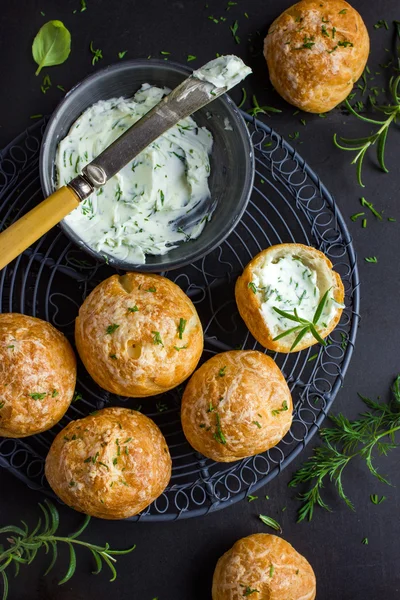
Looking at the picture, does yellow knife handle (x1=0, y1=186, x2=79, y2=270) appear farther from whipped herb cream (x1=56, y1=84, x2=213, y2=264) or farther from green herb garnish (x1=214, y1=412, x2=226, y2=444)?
green herb garnish (x1=214, y1=412, x2=226, y2=444)

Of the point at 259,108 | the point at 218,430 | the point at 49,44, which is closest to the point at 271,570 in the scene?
the point at 218,430

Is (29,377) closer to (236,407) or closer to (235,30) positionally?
(236,407)

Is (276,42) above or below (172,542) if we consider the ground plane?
above

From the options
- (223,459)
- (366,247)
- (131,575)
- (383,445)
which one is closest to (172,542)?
(131,575)

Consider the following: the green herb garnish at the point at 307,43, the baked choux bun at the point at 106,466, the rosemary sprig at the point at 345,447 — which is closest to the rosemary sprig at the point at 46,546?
the baked choux bun at the point at 106,466

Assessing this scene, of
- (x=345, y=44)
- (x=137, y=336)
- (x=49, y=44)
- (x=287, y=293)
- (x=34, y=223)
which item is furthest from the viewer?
(x=49, y=44)

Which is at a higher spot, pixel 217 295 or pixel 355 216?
pixel 217 295

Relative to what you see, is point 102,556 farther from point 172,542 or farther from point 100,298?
point 100,298

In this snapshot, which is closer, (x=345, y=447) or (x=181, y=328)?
(x=181, y=328)

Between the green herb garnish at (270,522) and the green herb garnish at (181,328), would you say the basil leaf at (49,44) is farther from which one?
the green herb garnish at (270,522)
